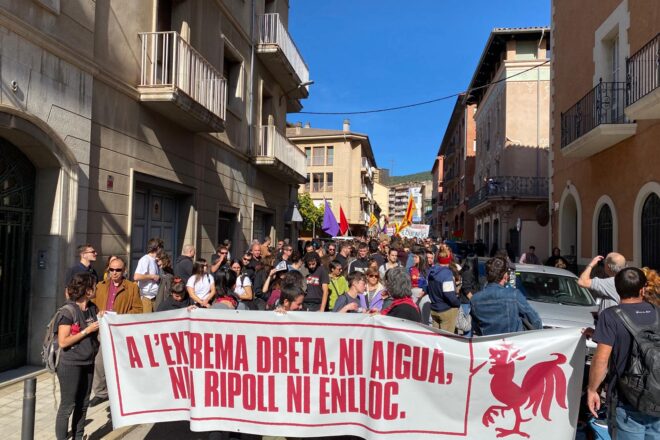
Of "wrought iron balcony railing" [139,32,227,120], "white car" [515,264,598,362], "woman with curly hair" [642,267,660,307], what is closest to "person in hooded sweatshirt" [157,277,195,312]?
"wrought iron balcony railing" [139,32,227,120]

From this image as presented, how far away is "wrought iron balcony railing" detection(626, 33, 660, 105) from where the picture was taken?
9.71 metres

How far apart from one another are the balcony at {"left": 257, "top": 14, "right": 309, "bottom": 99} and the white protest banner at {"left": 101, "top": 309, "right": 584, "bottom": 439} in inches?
471

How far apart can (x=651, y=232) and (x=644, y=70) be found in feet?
12.2

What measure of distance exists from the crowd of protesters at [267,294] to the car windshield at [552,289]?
3.00 feet

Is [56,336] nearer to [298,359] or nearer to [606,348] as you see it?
[298,359]

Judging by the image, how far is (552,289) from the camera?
796cm

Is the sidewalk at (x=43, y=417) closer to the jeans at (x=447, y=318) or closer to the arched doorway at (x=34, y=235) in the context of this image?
the arched doorway at (x=34, y=235)

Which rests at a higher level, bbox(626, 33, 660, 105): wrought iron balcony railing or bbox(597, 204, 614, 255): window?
bbox(626, 33, 660, 105): wrought iron balcony railing

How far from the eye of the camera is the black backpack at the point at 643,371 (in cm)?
298

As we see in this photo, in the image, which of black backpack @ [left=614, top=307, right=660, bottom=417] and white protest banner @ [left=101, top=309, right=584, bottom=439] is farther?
white protest banner @ [left=101, top=309, right=584, bottom=439]

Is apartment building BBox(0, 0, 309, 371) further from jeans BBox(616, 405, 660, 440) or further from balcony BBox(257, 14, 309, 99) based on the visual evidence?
jeans BBox(616, 405, 660, 440)

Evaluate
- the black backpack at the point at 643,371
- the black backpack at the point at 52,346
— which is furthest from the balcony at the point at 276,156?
the black backpack at the point at 643,371

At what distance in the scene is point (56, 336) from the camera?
4027mm

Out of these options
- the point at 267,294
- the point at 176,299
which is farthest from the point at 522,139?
the point at 176,299
